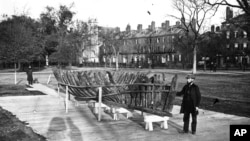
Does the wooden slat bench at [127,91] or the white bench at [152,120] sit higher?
the wooden slat bench at [127,91]

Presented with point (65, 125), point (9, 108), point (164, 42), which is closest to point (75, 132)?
point (65, 125)

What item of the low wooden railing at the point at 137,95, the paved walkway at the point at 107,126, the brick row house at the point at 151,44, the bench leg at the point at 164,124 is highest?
the brick row house at the point at 151,44

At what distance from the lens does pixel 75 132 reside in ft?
24.6

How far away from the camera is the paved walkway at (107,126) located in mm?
7043

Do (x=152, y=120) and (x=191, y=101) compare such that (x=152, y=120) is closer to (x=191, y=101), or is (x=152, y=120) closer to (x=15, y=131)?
(x=191, y=101)

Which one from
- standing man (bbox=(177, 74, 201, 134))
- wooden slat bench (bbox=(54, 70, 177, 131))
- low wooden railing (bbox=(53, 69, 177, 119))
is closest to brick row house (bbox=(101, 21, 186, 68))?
wooden slat bench (bbox=(54, 70, 177, 131))

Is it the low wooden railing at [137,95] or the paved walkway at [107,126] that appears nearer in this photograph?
the paved walkway at [107,126]

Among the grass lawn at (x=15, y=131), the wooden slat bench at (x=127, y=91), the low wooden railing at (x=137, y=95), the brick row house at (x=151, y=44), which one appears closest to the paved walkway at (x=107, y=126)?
the grass lawn at (x=15, y=131)

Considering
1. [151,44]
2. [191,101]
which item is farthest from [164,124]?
[151,44]

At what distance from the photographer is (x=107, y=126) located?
8180 mm

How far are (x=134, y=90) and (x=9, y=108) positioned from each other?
5.81 meters

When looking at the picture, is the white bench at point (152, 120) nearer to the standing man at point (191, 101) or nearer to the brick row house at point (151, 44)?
the standing man at point (191, 101)

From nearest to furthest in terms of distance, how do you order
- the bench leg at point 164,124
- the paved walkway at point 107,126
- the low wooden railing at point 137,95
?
the paved walkway at point 107,126 → the low wooden railing at point 137,95 → the bench leg at point 164,124

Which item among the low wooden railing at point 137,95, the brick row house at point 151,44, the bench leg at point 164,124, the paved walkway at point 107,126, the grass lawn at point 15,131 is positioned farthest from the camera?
the brick row house at point 151,44
